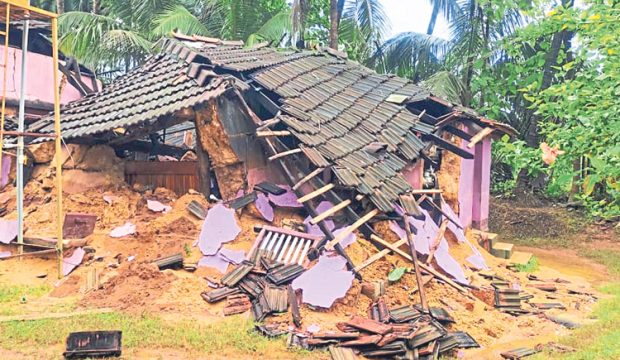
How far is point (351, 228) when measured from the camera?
24.7 feet

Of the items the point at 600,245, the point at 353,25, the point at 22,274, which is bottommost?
the point at 600,245

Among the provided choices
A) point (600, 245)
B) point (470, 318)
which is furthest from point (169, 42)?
point (600, 245)

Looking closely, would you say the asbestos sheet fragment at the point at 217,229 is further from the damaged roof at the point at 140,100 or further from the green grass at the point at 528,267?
the green grass at the point at 528,267

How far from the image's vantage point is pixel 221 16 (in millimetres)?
17188

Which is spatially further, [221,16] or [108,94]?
[221,16]

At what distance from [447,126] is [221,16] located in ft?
31.4

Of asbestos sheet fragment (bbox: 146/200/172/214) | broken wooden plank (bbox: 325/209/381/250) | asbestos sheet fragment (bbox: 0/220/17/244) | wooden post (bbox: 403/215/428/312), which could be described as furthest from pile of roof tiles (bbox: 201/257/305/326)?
asbestos sheet fragment (bbox: 0/220/17/244)

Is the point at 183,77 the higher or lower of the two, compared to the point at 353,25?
lower

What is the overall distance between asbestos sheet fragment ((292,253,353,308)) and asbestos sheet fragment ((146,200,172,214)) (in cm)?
294

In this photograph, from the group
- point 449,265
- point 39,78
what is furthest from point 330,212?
point 39,78

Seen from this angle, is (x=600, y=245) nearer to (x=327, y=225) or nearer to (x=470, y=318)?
(x=470, y=318)

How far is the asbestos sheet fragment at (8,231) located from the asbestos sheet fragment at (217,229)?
124 inches

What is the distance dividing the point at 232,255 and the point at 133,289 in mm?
1451

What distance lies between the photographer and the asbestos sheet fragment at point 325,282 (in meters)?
6.88
